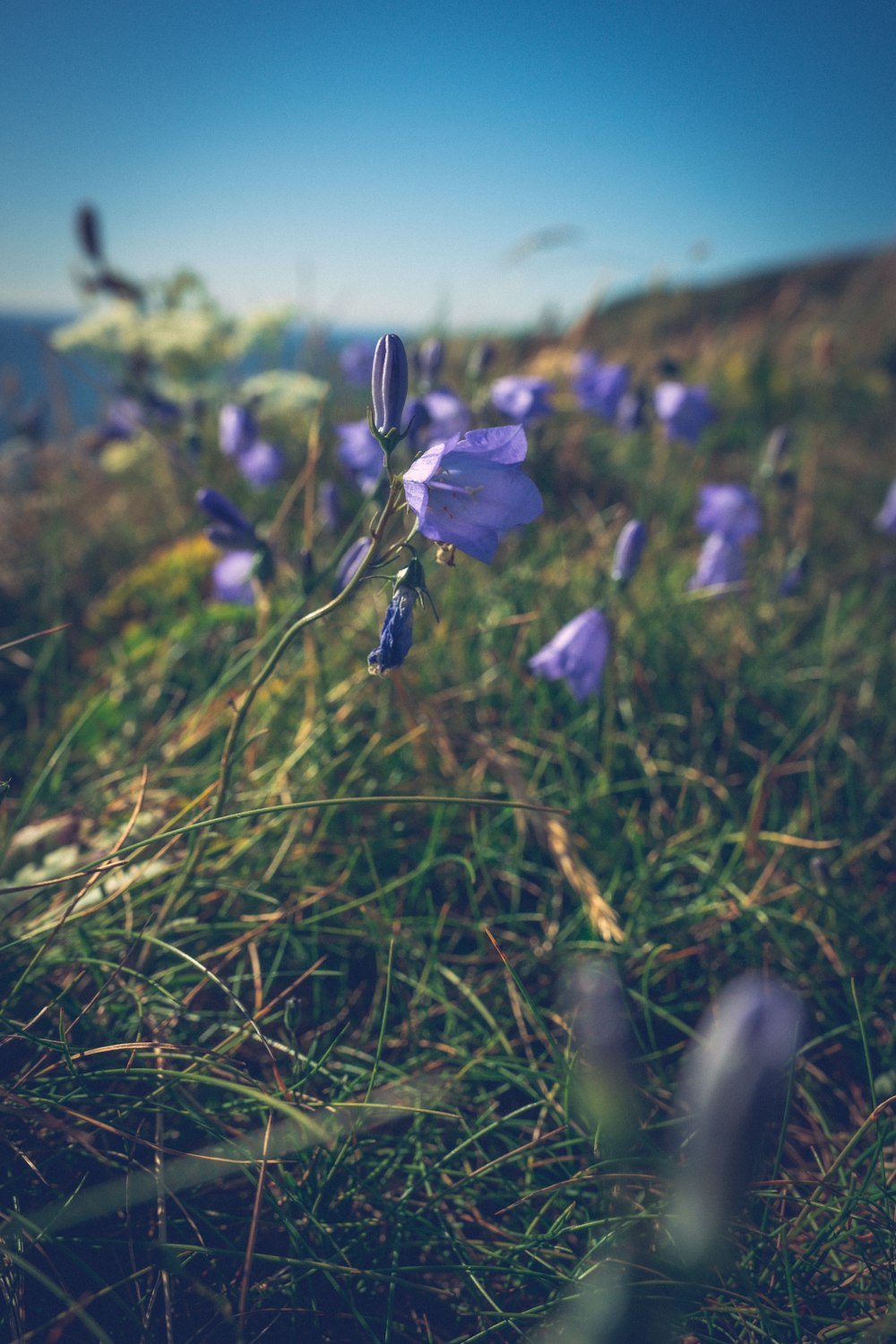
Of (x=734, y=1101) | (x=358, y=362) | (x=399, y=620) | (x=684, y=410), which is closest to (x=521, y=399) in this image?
(x=684, y=410)

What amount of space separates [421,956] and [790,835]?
854 millimetres

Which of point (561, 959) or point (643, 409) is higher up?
point (643, 409)

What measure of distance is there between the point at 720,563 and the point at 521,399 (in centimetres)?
82

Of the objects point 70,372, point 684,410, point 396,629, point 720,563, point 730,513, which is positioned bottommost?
point 720,563

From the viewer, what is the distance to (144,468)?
163 inches

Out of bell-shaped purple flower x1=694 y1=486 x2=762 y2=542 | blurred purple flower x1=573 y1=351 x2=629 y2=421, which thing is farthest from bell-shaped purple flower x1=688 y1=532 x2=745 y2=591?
blurred purple flower x1=573 y1=351 x2=629 y2=421

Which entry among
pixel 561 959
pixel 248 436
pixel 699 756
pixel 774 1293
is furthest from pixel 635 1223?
pixel 248 436

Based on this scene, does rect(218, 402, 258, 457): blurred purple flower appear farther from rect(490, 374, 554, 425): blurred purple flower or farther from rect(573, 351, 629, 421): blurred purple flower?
rect(573, 351, 629, 421): blurred purple flower

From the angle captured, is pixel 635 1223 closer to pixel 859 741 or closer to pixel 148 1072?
pixel 148 1072

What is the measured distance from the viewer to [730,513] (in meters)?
2.47

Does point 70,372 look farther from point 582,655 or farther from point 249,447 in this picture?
point 582,655

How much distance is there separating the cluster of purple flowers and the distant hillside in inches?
65.7

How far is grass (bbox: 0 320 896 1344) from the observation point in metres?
1.01

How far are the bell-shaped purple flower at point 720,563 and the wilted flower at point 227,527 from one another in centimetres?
148
